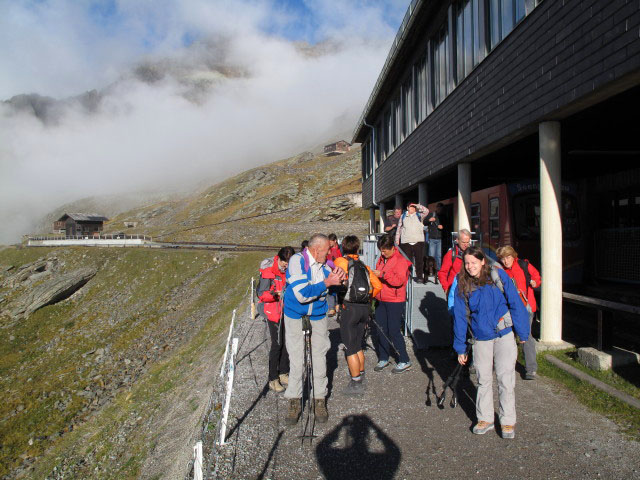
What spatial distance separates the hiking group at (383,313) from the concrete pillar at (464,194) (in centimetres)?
431

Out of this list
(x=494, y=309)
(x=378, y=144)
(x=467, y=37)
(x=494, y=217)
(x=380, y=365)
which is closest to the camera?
(x=494, y=309)

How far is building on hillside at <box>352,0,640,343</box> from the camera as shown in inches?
245

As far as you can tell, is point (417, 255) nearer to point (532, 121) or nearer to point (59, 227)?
point (532, 121)

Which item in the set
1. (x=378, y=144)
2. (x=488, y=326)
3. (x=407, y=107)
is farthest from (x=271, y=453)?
(x=378, y=144)

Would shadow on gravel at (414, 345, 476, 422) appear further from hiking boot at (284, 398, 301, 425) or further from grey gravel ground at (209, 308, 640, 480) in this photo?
hiking boot at (284, 398, 301, 425)

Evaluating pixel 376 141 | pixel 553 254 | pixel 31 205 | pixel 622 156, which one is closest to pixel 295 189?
pixel 376 141

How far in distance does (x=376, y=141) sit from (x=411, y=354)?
16.5m

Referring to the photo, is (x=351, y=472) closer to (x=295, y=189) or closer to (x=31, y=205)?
(x=295, y=189)

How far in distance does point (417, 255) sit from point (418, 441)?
503 centimetres

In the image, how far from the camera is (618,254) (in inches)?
434

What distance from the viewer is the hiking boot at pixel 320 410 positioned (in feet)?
16.7

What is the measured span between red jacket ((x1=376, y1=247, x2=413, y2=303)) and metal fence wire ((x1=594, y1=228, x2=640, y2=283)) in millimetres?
7494

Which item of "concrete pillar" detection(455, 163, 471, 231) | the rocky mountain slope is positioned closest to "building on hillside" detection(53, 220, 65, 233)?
the rocky mountain slope

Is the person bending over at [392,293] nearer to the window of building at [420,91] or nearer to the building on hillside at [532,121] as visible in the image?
the building on hillside at [532,121]
